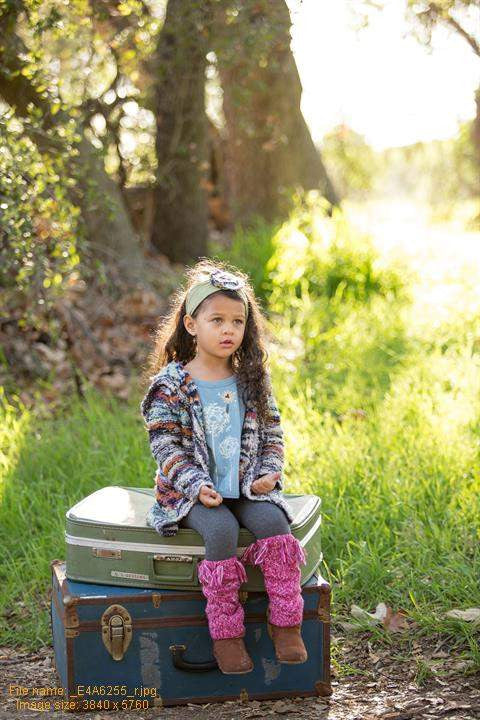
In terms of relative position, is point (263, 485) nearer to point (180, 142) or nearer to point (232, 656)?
point (232, 656)

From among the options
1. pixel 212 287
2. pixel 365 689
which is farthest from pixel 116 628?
pixel 212 287

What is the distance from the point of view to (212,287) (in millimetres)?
3430

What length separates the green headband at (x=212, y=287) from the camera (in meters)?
3.42

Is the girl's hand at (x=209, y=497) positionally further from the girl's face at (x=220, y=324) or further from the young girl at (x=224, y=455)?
the girl's face at (x=220, y=324)

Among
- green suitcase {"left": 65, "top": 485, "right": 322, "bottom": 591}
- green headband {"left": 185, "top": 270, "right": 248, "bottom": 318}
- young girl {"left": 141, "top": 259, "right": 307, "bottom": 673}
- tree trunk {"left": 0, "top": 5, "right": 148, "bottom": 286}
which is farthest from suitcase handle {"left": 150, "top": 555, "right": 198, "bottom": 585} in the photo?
tree trunk {"left": 0, "top": 5, "right": 148, "bottom": 286}

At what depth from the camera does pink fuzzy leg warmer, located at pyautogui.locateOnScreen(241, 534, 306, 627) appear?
10.4ft

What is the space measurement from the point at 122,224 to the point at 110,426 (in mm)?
2409

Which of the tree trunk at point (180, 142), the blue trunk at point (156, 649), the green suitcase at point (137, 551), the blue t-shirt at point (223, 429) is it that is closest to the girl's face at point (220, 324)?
the blue t-shirt at point (223, 429)

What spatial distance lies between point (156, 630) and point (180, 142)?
6.18m

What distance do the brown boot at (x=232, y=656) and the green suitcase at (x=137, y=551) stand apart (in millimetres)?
214

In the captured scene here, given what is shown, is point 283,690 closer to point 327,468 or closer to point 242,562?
point 242,562

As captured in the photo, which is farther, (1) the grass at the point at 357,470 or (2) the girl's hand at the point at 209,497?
(1) the grass at the point at 357,470

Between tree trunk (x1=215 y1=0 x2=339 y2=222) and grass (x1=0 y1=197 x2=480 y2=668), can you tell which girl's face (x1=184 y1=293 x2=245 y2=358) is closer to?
grass (x1=0 y1=197 x2=480 y2=668)

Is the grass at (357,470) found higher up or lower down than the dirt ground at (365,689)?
higher up
